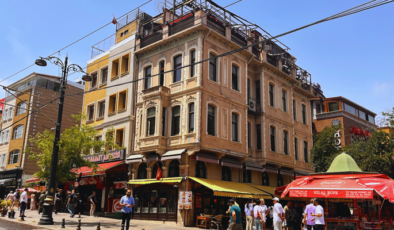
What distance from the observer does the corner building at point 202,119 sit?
21562mm

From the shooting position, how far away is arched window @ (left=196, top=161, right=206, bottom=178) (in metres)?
22.1

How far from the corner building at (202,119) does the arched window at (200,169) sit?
2.6 inches

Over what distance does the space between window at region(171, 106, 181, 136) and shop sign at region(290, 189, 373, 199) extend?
10.0 meters

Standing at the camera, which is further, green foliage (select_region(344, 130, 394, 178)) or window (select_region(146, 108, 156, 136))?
green foliage (select_region(344, 130, 394, 178))

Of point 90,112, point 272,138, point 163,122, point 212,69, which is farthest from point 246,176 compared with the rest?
point 90,112

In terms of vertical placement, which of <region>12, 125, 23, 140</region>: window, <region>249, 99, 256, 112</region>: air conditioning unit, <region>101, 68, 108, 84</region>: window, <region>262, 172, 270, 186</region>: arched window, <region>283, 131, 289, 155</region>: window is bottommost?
<region>262, 172, 270, 186</region>: arched window

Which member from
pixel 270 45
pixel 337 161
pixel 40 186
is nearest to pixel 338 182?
pixel 337 161

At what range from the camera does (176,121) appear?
909 inches

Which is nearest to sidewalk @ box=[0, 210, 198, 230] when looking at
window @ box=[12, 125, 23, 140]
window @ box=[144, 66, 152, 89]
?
window @ box=[144, 66, 152, 89]

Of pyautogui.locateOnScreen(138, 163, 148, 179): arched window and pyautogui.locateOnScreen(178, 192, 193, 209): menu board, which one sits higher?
pyautogui.locateOnScreen(138, 163, 148, 179): arched window

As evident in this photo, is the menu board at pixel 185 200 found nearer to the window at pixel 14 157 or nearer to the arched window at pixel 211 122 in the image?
the arched window at pixel 211 122

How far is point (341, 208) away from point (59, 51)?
18.1 meters

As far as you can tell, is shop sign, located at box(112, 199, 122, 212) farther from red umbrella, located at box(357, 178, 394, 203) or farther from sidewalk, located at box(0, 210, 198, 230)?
Answer: red umbrella, located at box(357, 178, 394, 203)

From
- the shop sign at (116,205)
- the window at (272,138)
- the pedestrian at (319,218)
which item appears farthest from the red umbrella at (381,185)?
the shop sign at (116,205)
